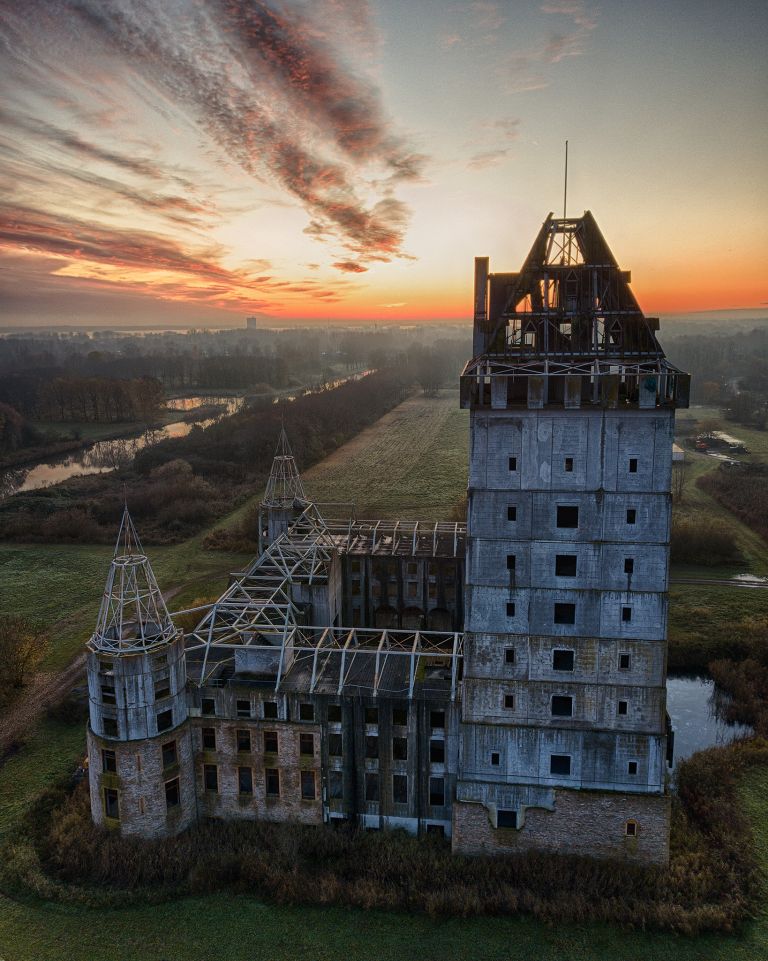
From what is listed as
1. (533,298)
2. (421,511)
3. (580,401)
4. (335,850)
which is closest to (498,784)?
(335,850)

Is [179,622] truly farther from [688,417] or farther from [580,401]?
[688,417]

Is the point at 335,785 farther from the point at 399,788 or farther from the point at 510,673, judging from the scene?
the point at 510,673

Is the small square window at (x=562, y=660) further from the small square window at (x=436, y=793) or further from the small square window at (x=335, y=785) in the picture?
the small square window at (x=335, y=785)

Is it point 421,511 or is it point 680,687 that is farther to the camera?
point 421,511

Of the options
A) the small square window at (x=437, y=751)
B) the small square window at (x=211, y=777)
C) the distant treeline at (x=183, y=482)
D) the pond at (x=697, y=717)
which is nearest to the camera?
the small square window at (x=437, y=751)

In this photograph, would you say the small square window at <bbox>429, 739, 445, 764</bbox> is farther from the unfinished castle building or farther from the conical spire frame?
the conical spire frame

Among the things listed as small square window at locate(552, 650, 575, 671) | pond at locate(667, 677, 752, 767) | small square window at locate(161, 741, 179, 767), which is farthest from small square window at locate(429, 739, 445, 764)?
pond at locate(667, 677, 752, 767)

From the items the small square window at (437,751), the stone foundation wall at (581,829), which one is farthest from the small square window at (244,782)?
the stone foundation wall at (581,829)
